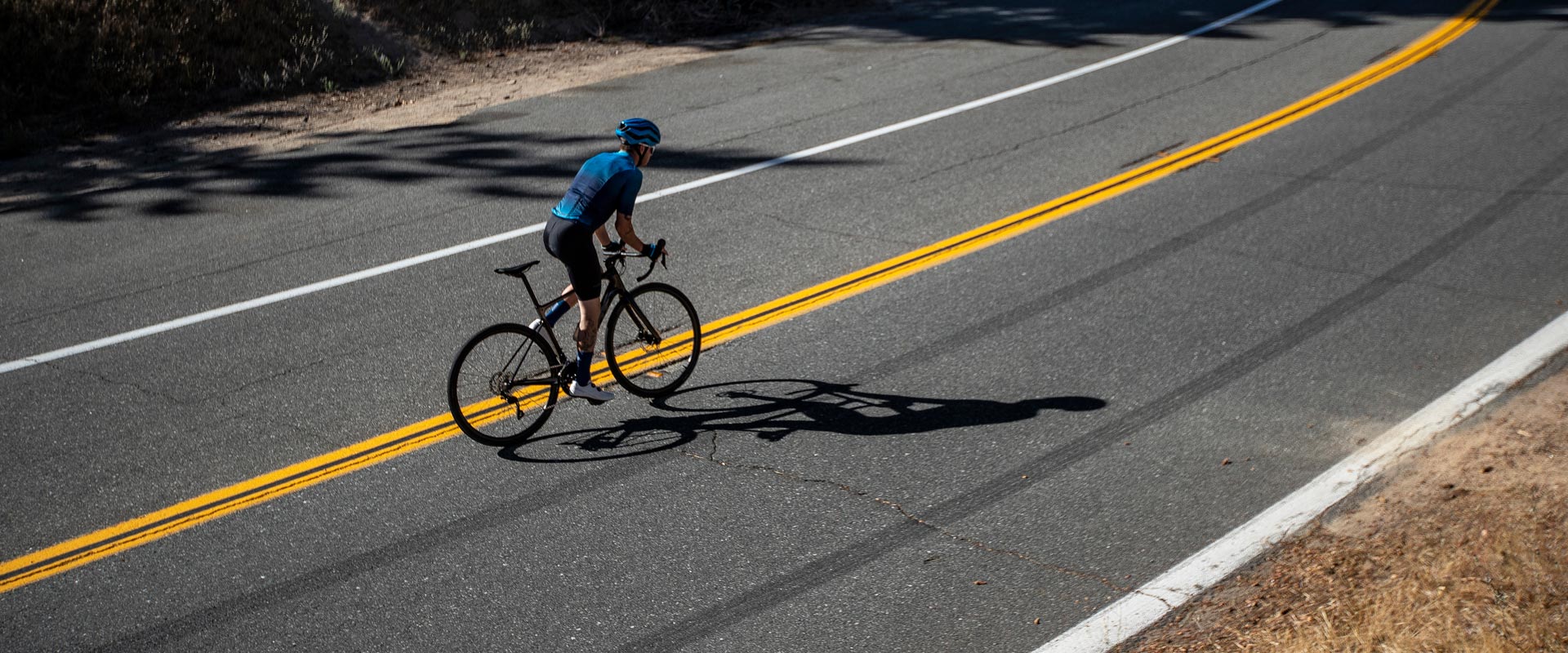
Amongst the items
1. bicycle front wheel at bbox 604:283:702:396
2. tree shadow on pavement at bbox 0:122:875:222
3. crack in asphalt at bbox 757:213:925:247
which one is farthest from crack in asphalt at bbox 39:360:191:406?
crack in asphalt at bbox 757:213:925:247

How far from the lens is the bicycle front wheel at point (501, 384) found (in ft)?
23.2

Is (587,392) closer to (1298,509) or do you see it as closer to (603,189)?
(603,189)

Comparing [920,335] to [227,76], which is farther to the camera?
[227,76]

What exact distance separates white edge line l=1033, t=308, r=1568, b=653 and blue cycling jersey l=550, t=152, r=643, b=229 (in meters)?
3.54

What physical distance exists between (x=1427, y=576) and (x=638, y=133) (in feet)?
15.0

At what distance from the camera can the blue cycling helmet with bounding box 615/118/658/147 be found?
23.3 ft

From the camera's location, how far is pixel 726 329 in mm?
8570

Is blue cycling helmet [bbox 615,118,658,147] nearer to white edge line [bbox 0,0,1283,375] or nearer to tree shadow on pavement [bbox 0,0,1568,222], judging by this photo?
white edge line [bbox 0,0,1283,375]

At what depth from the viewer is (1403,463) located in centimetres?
645

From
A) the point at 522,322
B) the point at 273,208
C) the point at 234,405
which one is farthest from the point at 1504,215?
the point at 273,208

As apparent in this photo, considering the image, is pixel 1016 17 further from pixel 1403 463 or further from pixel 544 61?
pixel 1403 463

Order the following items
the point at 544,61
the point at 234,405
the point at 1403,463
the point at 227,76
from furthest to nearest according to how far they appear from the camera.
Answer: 1. the point at 544,61
2. the point at 227,76
3. the point at 234,405
4. the point at 1403,463

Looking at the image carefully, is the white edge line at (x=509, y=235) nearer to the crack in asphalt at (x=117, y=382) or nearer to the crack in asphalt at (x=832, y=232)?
the crack in asphalt at (x=117, y=382)

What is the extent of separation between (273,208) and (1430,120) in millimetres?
11828
